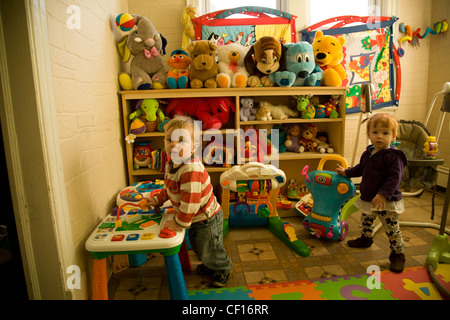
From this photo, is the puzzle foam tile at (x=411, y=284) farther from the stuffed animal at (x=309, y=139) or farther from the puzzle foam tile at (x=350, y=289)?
the stuffed animal at (x=309, y=139)

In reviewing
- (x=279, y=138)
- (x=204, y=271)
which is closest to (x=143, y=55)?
(x=279, y=138)

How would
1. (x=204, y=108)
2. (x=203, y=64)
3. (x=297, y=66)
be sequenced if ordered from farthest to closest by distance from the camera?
(x=204, y=108)
(x=297, y=66)
(x=203, y=64)

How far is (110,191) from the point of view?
1957mm

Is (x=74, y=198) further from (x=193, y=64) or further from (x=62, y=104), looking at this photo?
(x=193, y=64)

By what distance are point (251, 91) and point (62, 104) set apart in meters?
1.58

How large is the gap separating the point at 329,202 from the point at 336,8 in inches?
89.1

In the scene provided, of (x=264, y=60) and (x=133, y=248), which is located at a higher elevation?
(x=264, y=60)

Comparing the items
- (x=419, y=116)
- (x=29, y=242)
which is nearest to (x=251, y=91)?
(x=29, y=242)

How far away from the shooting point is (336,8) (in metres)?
3.09

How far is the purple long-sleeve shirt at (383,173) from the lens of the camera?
5.44ft

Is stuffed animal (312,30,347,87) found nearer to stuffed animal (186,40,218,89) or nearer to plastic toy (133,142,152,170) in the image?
stuffed animal (186,40,218,89)

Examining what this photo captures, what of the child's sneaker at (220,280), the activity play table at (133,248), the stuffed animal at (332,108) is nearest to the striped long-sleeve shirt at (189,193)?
the activity play table at (133,248)

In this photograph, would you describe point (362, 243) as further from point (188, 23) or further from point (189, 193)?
point (188, 23)

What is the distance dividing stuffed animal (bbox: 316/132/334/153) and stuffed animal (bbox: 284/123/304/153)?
0.18 metres
